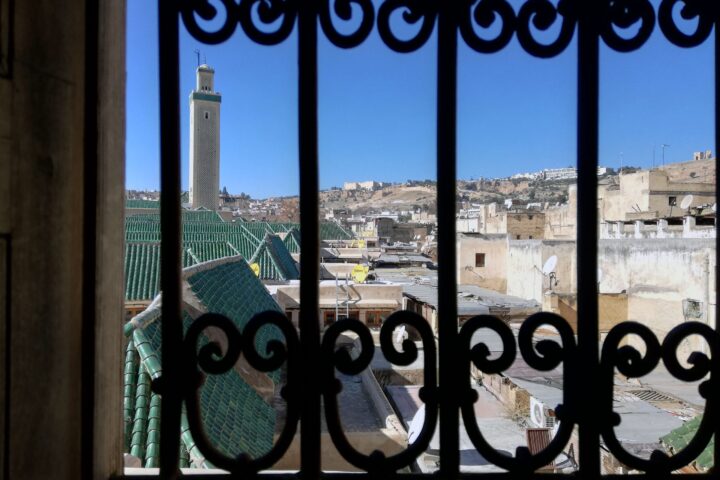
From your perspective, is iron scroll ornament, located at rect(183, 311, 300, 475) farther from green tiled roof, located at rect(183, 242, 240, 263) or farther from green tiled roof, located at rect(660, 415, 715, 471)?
green tiled roof, located at rect(183, 242, 240, 263)

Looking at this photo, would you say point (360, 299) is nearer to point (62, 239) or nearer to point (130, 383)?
point (130, 383)

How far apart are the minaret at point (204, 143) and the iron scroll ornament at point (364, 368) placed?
45500 mm

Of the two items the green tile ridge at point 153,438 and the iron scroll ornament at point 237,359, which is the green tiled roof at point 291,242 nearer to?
the green tile ridge at point 153,438

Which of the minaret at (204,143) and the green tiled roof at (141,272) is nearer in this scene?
the green tiled roof at (141,272)

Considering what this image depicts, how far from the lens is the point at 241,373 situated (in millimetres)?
5500

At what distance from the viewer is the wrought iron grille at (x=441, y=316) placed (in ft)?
4.35

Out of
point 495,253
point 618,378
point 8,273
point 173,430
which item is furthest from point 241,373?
point 495,253

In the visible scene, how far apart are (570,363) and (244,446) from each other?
128 inches

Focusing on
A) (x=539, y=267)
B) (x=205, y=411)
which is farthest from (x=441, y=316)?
(x=539, y=267)

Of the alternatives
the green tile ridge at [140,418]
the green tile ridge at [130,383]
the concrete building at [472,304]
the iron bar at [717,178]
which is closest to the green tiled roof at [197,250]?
the concrete building at [472,304]

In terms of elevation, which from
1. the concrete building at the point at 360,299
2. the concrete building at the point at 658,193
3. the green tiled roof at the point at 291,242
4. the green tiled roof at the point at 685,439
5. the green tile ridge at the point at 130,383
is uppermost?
the concrete building at the point at 658,193

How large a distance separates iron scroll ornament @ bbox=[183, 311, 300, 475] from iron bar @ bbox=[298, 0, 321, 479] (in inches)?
1.2

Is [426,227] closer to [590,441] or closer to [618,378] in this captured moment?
[618,378]

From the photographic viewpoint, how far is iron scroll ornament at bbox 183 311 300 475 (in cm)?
129
